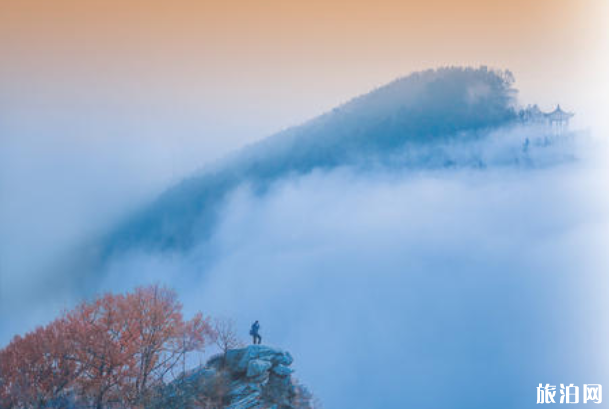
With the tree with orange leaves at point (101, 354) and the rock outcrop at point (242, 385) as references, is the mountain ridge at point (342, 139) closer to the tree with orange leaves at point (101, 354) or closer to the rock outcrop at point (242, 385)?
the tree with orange leaves at point (101, 354)

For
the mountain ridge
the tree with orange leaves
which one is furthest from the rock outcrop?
the mountain ridge

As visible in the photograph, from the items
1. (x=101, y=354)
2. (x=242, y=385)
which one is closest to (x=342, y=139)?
(x=242, y=385)

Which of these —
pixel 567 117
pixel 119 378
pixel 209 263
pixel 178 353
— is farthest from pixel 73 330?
pixel 567 117

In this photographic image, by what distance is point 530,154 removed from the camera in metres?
15.5

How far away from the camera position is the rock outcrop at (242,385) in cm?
862

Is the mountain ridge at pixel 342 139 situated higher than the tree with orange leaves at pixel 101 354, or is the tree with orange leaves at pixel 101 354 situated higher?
the mountain ridge at pixel 342 139

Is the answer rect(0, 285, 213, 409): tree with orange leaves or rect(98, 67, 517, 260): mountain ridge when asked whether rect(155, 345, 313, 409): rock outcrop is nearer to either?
rect(0, 285, 213, 409): tree with orange leaves

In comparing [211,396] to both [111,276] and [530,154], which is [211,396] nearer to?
[111,276]

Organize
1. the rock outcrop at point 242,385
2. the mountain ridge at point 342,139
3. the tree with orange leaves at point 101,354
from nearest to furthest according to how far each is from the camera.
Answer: the rock outcrop at point 242,385 < the tree with orange leaves at point 101,354 < the mountain ridge at point 342,139

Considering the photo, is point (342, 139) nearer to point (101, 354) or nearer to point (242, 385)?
point (242, 385)

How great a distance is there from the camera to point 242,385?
8.83m

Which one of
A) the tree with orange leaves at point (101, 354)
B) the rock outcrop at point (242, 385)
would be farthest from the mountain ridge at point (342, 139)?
the rock outcrop at point (242, 385)

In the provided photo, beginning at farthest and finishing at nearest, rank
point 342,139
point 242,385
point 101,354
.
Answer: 1. point 342,139
2. point 101,354
3. point 242,385

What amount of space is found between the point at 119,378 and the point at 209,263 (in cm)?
506
